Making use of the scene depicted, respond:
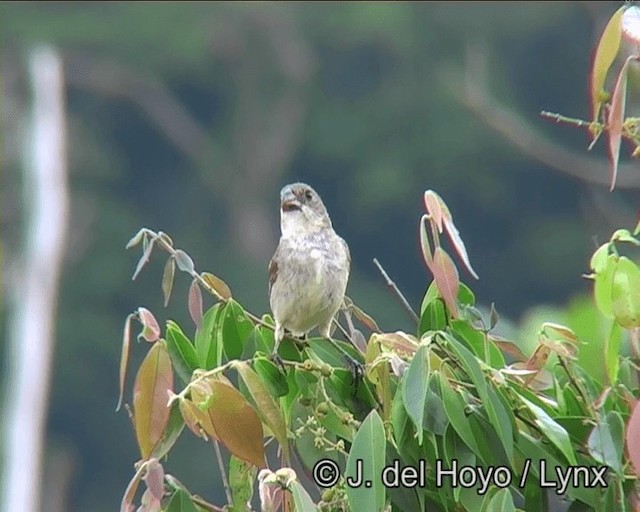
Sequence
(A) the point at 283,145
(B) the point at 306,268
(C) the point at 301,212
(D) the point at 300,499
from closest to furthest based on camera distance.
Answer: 1. (D) the point at 300,499
2. (B) the point at 306,268
3. (C) the point at 301,212
4. (A) the point at 283,145

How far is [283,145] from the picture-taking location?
3162cm

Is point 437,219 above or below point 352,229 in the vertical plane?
below

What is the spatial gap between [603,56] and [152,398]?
2.92 ft

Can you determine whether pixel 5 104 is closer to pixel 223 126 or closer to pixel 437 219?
pixel 223 126

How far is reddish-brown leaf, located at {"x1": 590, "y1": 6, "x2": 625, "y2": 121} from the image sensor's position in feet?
9.26

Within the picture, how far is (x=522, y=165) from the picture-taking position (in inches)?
1247

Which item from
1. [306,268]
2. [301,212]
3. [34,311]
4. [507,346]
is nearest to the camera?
[507,346]

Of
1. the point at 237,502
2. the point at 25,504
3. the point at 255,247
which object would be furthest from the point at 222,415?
the point at 255,247

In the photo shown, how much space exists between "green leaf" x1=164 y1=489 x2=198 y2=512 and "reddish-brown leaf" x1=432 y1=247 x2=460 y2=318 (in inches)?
20.7

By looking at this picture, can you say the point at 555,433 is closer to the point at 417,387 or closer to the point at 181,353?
the point at 417,387

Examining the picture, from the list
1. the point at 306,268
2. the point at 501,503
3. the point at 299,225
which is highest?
the point at 299,225

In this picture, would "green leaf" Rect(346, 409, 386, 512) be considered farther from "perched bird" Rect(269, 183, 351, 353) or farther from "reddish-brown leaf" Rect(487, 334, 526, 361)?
"perched bird" Rect(269, 183, 351, 353)

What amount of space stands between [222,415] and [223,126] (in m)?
30.5

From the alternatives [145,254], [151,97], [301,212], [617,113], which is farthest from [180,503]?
[151,97]
